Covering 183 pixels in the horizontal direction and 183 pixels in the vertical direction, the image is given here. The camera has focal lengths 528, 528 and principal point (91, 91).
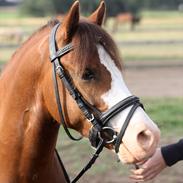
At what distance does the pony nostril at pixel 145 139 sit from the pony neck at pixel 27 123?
1.74ft

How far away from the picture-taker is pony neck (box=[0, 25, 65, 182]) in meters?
2.66

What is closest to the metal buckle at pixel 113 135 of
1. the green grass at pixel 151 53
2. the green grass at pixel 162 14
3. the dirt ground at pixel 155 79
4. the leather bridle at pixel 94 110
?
the leather bridle at pixel 94 110

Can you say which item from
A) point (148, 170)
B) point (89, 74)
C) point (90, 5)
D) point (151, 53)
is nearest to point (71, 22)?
point (89, 74)

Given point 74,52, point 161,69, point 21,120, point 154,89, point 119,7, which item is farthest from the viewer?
point 119,7

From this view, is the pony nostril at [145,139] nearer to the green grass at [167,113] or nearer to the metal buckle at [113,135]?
the metal buckle at [113,135]

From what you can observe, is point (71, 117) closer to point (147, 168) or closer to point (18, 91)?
point (18, 91)

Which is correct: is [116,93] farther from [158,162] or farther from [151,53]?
[151,53]

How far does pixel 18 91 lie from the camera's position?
8.89 feet

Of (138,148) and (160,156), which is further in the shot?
(160,156)

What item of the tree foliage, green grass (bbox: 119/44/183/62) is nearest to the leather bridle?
green grass (bbox: 119/44/183/62)

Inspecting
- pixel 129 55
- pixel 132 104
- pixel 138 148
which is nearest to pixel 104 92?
pixel 132 104

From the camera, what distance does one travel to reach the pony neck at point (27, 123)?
8.74 feet

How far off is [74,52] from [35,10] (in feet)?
186

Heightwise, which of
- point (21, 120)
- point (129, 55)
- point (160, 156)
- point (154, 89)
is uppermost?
point (21, 120)
